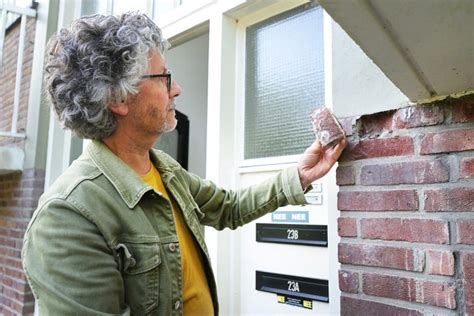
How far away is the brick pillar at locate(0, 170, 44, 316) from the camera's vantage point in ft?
10.4

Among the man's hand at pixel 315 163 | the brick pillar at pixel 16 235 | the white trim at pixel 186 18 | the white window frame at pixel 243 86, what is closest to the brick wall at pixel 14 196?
the brick pillar at pixel 16 235

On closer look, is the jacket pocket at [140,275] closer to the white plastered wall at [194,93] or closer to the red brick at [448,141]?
the red brick at [448,141]

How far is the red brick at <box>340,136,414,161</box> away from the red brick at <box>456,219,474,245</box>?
243 millimetres

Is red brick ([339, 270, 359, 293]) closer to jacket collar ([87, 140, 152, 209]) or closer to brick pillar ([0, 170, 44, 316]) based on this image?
jacket collar ([87, 140, 152, 209])

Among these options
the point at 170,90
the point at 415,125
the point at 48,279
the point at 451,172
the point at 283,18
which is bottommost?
the point at 48,279

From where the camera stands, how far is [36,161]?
10.8 ft

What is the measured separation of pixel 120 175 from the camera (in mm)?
1089

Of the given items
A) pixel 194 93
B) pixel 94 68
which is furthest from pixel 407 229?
pixel 194 93

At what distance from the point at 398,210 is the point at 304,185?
0.33m

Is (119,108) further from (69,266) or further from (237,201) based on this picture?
(237,201)

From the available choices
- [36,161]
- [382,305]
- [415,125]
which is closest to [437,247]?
[382,305]

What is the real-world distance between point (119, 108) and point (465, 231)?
1060 millimetres

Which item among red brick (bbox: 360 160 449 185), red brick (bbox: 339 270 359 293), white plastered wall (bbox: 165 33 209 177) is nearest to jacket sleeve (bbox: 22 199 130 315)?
red brick (bbox: 339 270 359 293)

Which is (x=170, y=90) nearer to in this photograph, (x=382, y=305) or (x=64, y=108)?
(x=64, y=108)
